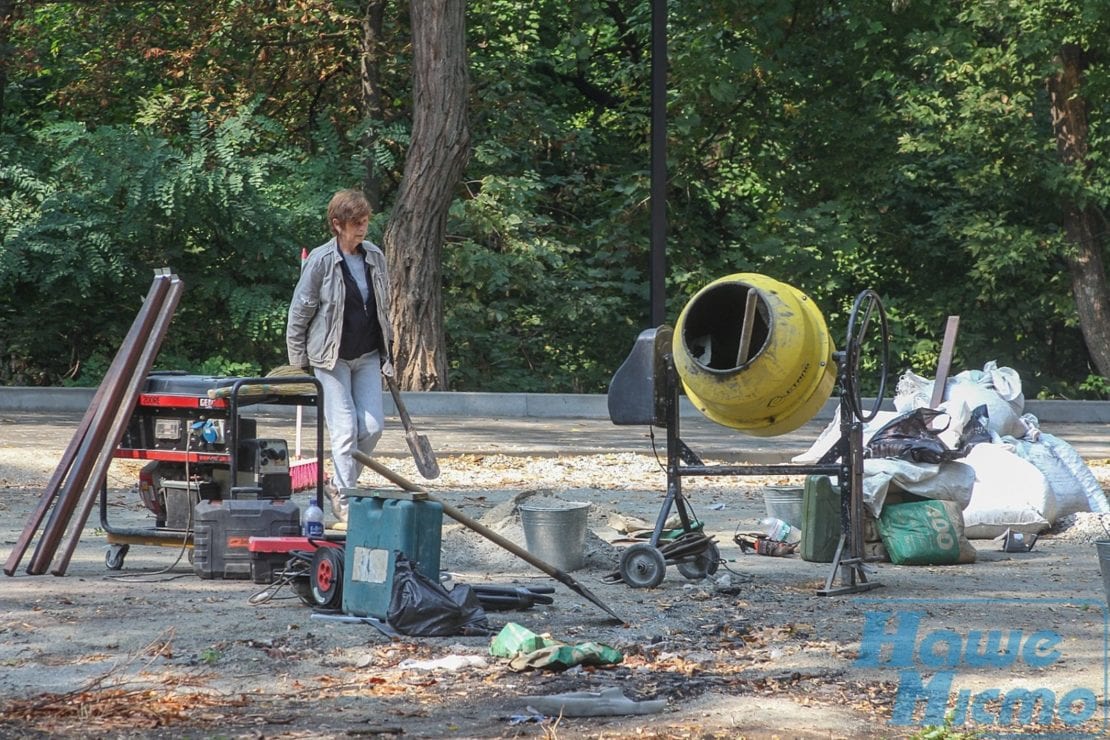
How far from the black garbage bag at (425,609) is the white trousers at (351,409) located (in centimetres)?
203

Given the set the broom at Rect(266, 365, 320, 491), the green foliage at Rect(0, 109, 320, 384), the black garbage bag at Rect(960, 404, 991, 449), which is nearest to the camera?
the broom at Rect(266, 365, 320, 491)

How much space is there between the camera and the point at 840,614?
652 cm

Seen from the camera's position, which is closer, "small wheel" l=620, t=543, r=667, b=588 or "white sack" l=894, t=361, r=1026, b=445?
"small wheel" l=620, t=543, r=667, b=588

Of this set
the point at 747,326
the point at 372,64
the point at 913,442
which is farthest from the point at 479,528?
the point at 372,64

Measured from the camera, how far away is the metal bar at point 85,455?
23.2 feet

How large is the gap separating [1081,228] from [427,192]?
9775 mm

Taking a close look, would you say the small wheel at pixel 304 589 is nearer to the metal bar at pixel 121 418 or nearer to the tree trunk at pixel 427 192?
the metal bar at pixel 121 418

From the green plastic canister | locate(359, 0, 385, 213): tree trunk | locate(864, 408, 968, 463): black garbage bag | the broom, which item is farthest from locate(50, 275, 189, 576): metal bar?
locate(359, 0, 385, 213): tree trunk

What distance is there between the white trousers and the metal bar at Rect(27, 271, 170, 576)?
105 cm

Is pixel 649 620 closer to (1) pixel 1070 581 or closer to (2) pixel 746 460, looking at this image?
(1) pixel 1070 581

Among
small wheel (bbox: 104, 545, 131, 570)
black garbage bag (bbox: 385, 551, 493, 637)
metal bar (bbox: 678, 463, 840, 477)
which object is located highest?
metal bar (bbox: 678, 463, 840, 477)

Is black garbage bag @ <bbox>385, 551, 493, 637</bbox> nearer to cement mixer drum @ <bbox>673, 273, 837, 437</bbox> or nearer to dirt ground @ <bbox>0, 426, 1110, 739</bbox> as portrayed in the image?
dirt ground @ <bbox>0, 426, 1110, 739</bbox>

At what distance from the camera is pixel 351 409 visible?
26.5 ft

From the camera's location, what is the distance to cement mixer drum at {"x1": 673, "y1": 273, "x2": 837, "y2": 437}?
23.1 ft
